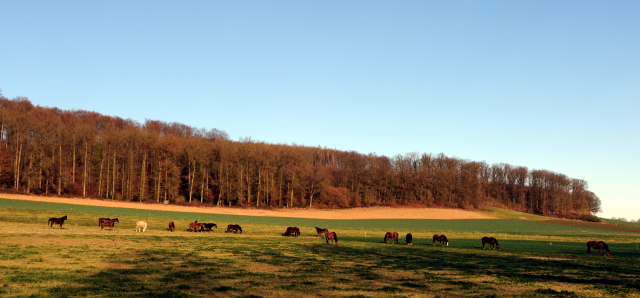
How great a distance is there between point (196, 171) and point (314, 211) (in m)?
30.9

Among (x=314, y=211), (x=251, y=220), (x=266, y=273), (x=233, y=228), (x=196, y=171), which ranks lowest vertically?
(x=314, y=211)

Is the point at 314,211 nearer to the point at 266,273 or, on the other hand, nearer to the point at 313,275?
Answer: the point at 266,273

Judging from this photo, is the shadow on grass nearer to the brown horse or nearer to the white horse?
the white horse

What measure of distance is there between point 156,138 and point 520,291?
3556 inches

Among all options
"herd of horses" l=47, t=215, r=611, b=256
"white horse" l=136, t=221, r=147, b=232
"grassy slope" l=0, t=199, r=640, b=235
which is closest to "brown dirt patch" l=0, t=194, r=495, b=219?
"grassy slope" l=0, t=199, r=640, b=235

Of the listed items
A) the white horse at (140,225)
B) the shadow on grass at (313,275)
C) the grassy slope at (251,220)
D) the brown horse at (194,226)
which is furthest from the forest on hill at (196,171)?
the shadow on grass at (313,275)

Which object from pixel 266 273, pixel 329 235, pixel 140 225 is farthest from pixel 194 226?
pixel 266 273

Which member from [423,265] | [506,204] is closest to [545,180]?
[506,204]

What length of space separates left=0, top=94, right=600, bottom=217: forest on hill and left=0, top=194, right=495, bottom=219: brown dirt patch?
8362 millimetres

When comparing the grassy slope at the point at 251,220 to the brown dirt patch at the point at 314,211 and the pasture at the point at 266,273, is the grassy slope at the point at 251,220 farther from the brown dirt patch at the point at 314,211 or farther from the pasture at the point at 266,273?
the pasture at the point at 266,273

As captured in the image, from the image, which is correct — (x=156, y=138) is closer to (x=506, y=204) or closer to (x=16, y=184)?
(x=16, y=184)

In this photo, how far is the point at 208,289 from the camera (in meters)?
14.7

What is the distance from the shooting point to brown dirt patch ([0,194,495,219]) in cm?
7019

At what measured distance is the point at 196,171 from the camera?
97000mm
